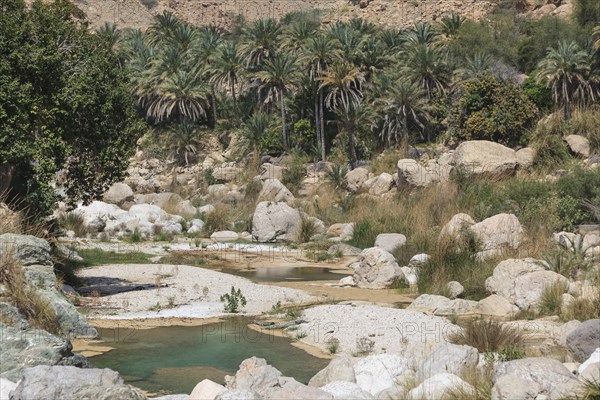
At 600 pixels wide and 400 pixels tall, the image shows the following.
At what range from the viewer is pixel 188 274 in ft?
68.3

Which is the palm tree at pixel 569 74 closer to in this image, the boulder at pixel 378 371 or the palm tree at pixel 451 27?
the palm tree at pixel 451 27

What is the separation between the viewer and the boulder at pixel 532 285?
52.6 feet

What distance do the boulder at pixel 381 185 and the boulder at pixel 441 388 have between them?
28540 mm

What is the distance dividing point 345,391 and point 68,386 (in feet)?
9.71

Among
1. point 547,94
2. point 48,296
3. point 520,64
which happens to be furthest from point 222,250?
point 520,64

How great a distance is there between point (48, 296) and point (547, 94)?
37.0 metres

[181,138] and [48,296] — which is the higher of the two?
[181,138]

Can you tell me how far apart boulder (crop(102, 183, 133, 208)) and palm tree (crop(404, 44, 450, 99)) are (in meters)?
17.9

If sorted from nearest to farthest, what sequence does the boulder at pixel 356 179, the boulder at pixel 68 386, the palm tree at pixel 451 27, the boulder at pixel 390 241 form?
the boulder at pixel 68 386, the boulder at pixel 390 241, the boulder at pixel 356 179, the palm tree at pixel 451 27

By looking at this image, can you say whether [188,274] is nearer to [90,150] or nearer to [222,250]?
[90,150]

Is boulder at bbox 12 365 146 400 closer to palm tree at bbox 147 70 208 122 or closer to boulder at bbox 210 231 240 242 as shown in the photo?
boulder at bbox 210 231 240 242

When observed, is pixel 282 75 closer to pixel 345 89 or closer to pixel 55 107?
pixel 345 89

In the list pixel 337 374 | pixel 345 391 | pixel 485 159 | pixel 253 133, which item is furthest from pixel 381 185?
pixel 345 391

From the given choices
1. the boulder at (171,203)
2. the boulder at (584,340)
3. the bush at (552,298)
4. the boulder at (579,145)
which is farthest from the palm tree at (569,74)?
the boulder at (584,340)
